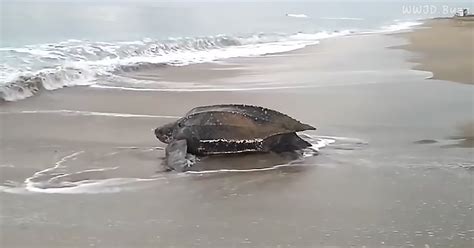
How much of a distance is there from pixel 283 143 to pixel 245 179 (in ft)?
2.91

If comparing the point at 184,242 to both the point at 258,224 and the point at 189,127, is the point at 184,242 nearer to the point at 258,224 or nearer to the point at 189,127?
the point at 258,224

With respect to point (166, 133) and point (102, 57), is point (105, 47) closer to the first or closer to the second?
point (102, 57)

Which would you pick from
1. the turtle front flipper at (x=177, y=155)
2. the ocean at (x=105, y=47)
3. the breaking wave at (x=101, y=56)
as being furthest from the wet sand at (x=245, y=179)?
the ocean at (x=105, y=47)

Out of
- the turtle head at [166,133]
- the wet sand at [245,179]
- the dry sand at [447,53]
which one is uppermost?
the dry sand at [447,53]

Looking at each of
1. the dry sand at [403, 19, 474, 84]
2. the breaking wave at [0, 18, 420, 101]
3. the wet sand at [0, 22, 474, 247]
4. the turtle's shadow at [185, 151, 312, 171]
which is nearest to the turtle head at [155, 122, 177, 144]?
the wet sand at [0, 22, 474, 247]

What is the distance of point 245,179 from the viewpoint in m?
4.52

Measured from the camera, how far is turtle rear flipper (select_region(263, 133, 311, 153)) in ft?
17.2

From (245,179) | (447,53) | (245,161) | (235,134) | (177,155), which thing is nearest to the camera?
(245,179)

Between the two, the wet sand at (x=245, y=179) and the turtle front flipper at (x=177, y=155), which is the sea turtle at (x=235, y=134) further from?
the wet sand at (x=245, y=179)

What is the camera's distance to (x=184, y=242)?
10.7 ft

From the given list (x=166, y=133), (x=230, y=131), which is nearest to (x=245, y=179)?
(x=230, y=131)

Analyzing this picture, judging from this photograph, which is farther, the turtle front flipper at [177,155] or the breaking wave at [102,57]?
the breaking wave at [102,57]

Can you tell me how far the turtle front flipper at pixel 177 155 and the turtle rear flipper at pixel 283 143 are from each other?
2.38 feet

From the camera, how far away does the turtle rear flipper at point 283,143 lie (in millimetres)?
5250
